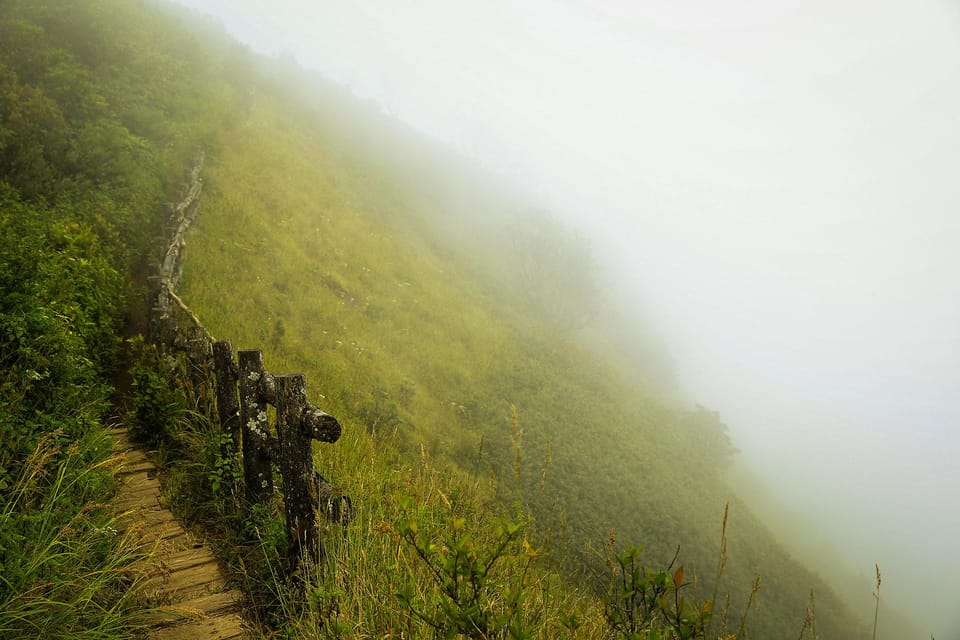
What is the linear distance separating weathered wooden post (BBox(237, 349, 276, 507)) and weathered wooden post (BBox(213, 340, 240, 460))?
57 cm

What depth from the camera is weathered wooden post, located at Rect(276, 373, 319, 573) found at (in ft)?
12.4

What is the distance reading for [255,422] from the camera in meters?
4.64

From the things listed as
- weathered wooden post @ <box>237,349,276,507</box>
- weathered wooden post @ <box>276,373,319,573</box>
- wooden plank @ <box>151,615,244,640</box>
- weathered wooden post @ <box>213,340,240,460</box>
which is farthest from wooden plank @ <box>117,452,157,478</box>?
weathered wooden post @ <box>276,373,319,573</box>

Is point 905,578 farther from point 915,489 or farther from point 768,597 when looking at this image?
point 768,597

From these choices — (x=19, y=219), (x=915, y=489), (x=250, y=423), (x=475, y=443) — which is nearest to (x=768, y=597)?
(x=475, y=443)

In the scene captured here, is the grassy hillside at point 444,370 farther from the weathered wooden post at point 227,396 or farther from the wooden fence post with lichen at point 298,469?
the wooden fence post with lichen at point 298,469

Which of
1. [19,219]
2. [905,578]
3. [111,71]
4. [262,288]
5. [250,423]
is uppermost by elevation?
[111,71]

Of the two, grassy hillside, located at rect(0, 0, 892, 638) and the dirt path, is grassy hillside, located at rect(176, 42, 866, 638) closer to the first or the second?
grassy hillside, located at rect(0, 0, 892, 638)

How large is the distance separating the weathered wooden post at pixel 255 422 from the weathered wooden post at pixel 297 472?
0.76 m

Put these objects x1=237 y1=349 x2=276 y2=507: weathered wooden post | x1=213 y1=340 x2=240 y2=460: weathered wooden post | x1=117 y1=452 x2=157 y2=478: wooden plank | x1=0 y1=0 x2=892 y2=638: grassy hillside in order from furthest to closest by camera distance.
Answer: x1=117 y1=452 x2=157 y2=478: wooden plank
x1=213 y1=340 x2=240 y2=460: weathered wooden post
x1=237 y1=349 x2=276 y2=507: weathered wooden post
x1=0 y1=0 x2=892 y2=638: grassy hillside

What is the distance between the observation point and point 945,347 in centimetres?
14638

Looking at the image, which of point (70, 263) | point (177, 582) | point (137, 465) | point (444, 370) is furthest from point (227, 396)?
point (444, 370)

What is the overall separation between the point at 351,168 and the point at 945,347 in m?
187

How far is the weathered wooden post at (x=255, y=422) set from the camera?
459cm
